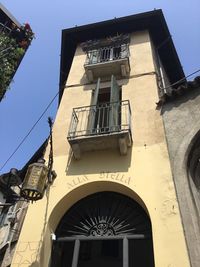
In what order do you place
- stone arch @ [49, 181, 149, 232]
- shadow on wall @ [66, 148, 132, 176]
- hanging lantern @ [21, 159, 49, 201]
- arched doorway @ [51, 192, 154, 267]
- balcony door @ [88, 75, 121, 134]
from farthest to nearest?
1. balcony door @ [88, 75, 121, 134]
2. shadow on wall @ [66, 148, 132, 176]
3. stone arch @ [49, 181, 149, 232]
4. arched doorway @ [51, 192, 154, 267]
5. hanging lantern @ [21, 159, 49, 201]

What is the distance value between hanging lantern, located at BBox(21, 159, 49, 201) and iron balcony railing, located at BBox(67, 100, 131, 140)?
1506 millimetres

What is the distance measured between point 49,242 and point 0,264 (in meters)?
1.38

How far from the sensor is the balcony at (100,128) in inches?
257

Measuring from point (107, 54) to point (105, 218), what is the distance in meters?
6.84

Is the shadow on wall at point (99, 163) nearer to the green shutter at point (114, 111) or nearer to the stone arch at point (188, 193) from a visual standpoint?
the green shutter at point (114, 111)

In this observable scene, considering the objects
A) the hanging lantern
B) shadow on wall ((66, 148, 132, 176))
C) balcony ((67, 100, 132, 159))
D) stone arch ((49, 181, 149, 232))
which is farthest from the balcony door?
the hanging lantern

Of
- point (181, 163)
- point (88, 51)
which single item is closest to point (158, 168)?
point (181, 163)

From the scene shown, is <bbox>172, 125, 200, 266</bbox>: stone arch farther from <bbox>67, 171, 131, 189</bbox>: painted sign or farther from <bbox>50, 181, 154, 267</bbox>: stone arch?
<bbox>67, 171, 131, 189</bbox>: painted sign

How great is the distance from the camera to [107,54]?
34.4ft

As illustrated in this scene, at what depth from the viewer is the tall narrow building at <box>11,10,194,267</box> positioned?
5.36m

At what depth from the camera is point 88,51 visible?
10688 mm

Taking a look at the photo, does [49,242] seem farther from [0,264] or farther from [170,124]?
[170,124]

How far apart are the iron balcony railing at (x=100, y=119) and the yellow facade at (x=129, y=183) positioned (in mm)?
319

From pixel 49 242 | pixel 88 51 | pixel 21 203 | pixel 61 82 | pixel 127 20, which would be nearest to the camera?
pixel 49 242
